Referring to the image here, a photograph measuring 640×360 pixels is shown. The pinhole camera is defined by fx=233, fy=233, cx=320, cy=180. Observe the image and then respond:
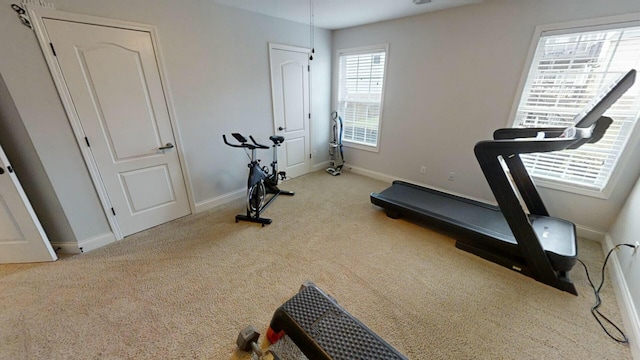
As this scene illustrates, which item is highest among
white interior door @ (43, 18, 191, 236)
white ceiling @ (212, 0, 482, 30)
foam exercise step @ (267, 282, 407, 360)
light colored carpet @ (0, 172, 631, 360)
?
white ceiling @ (212, 0, 482, 30)

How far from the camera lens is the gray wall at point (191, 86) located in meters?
1.91

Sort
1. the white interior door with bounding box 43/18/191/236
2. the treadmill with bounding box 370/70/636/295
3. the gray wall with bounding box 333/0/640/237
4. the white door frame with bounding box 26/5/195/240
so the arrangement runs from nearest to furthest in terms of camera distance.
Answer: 1. the treadmill with bounding box 370/70/636/295
2. the white door frame with bounding box 26/5/195/240
3. the white interior door with bounding box 43/18/191/236
4. the gray wall with bounding box 333/0/640/237

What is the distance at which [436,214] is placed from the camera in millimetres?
2611

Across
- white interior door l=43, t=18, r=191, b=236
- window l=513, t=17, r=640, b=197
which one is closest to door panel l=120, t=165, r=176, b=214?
white interior door l=43, t=18, r=191, b=236

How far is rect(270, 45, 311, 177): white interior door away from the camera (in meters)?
3.55

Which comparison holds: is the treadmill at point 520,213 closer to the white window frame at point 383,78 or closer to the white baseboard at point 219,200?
the white window frame at point 383,78

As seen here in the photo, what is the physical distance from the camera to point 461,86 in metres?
3.06

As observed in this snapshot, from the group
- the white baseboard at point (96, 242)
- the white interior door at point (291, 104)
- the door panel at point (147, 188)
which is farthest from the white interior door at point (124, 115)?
the white interior door at point (291, 104)

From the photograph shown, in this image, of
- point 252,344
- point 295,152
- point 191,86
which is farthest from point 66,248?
point 295,152

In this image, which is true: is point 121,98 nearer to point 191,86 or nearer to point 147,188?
point 191,86

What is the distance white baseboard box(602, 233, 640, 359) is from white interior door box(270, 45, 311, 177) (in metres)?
3.91

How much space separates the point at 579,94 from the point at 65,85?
488 centimetres

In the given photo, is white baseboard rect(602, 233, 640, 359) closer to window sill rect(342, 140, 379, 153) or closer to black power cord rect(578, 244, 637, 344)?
black power cord rect(578, 244, 637, 344)

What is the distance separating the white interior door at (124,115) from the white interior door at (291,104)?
61.9 inches
